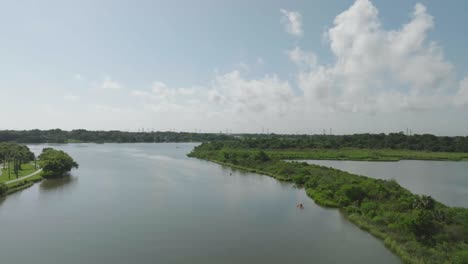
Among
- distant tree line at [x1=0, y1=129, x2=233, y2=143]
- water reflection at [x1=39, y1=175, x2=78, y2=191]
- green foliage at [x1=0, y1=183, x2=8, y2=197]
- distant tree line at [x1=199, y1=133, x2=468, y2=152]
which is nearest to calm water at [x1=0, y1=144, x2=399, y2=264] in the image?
water reflection at [x1=39, y1=175, x2=78, y2=191]

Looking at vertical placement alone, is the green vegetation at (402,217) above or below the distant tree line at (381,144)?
below

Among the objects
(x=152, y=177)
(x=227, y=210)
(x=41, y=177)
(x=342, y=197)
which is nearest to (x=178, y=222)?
(x=227, y=210)

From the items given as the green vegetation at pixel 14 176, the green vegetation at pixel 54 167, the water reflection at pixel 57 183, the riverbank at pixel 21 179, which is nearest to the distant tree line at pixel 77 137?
the green vegetation at pixel 14 176

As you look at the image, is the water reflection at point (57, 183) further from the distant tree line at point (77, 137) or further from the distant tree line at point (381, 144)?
the distant tree line at point (77, 137)

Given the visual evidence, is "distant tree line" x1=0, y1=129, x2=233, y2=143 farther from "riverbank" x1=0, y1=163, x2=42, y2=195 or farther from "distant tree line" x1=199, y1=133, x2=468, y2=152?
"riverbank" x1=0, y1=163, x2=42, y2=195

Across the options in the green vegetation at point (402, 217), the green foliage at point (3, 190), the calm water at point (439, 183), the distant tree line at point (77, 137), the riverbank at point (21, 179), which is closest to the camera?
the green vegetation at point (402, 217)

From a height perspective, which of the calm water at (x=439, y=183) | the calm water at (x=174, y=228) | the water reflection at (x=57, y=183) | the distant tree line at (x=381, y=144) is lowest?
the calm water at (x=174, y=228)

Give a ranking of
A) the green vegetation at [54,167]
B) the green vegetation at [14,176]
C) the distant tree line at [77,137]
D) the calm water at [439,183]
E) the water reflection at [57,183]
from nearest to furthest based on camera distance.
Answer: the calm water at [439,183] → the green vegetation at [14,176] → the water reflection at [57,183] → the green vegetation at [54,167] → the distant tree line at [77,137]

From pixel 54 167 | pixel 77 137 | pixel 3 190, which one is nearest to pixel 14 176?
pixel 54 167
